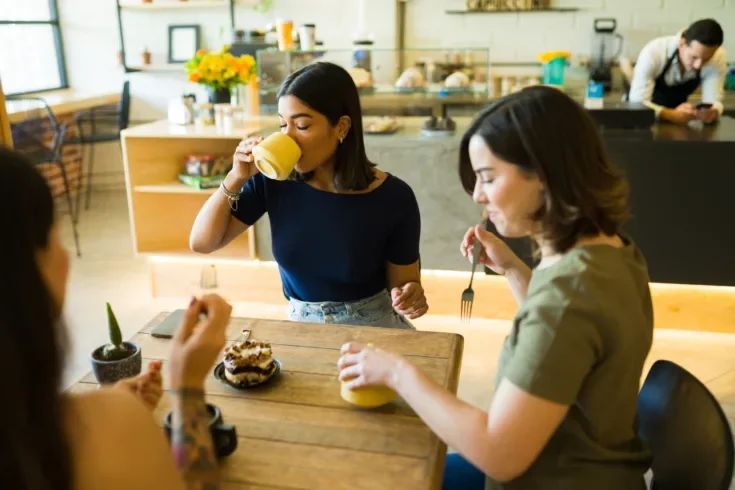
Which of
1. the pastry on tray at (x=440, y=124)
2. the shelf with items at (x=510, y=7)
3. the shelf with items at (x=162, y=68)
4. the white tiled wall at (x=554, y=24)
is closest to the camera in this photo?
the pastry on tray at (x=440, y=124)

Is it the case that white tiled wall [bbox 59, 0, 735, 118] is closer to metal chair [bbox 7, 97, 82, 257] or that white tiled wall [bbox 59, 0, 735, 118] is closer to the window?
the window

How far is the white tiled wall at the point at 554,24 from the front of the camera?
4.93 metres

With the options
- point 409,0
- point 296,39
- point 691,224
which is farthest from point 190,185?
point 409,0

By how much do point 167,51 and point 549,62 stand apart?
10.7 ft

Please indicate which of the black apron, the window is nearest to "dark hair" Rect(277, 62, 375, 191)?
the black apron

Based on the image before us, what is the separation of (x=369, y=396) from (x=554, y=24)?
4.62 m

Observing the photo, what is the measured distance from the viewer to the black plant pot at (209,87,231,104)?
3.46 m

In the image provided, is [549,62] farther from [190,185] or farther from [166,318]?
[166,318]

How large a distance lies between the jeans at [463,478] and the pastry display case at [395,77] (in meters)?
2.11

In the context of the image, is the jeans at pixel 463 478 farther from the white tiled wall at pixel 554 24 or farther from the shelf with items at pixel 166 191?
the white tiled wall at pixel 554 24

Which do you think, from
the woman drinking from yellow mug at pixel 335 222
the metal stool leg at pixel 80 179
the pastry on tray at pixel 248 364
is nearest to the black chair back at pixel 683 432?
the woman drinking from yellow mug at pixel 335 222

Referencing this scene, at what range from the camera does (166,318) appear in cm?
165

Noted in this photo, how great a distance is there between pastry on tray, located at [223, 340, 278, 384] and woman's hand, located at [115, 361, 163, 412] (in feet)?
0.53

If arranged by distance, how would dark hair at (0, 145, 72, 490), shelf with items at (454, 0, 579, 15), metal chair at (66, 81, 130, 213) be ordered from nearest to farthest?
dark hair at (0, 145, 72, 490) → shelf with items at (454, 0, 579, 15) → metal chair at (66, 81, 130, 213)
